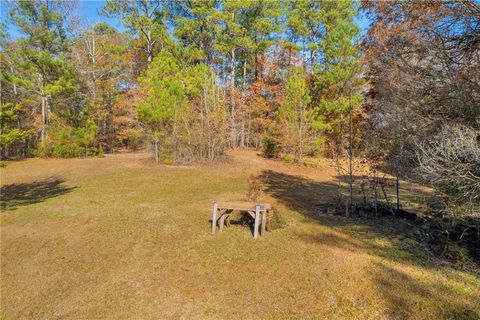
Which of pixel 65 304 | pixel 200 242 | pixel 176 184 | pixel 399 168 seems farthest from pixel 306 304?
pixel 176 184

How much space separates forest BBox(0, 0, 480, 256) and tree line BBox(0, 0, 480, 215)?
6 centimetres

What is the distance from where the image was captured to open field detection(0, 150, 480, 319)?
358 centimetres

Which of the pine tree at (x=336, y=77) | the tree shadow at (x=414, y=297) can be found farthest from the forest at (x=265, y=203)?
the pine tree at (x=336, y=77)

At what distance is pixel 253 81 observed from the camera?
2628cm

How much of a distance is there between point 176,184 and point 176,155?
15.9 feet

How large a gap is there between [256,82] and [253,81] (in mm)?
1737

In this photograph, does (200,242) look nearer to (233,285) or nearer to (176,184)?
(233,285)

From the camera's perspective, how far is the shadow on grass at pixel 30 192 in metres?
8.69

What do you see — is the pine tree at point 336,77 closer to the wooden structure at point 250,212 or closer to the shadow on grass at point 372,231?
the shadow on grass at point 372,231

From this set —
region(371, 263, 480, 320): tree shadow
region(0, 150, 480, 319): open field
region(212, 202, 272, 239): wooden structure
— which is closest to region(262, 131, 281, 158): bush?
region(0, 150, 480, 319): open field

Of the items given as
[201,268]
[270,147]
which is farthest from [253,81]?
[201,268]

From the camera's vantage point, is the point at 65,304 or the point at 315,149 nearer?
the point at 65,304

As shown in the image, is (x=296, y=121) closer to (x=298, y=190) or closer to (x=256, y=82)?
(x=298, y=190)

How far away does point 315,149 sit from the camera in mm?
16875
